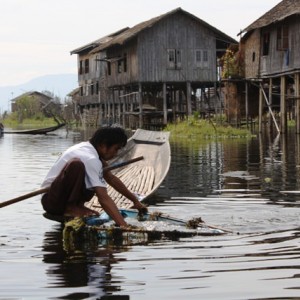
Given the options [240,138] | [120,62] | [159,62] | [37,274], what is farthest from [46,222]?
[120,62]

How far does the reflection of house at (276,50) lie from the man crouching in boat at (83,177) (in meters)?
20.5

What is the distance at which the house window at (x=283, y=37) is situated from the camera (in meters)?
29.6

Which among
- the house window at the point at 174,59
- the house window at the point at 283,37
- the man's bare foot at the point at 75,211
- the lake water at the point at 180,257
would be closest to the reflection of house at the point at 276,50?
the house window at the point at 283,37

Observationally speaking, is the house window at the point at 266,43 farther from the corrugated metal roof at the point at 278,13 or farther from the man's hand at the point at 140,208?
the man's hand at the point at 140,208

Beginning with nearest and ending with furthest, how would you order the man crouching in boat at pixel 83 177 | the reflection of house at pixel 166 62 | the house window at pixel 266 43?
the man crouching in boat at pixel 83 177 → the house window at pixel 266 43 → the reflection of house at pixel 166 62

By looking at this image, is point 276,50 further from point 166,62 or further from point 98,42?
point 98,42

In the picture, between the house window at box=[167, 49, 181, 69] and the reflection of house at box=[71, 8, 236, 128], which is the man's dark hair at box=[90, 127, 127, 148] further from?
the house window at box=[167, 49, 181, 69]

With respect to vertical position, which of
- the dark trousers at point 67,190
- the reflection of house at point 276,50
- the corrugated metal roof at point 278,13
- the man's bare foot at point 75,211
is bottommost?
the man's bare foot at point 75,211

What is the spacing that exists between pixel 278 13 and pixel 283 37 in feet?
3.16

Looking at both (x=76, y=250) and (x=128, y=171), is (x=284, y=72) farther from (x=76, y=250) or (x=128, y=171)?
(x=76, y=250)

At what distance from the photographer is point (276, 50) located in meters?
30.7

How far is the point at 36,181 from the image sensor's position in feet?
47.3

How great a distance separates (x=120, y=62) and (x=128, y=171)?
99.2ft

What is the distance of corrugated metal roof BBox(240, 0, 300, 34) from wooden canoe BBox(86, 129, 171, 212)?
1542 centimetres
